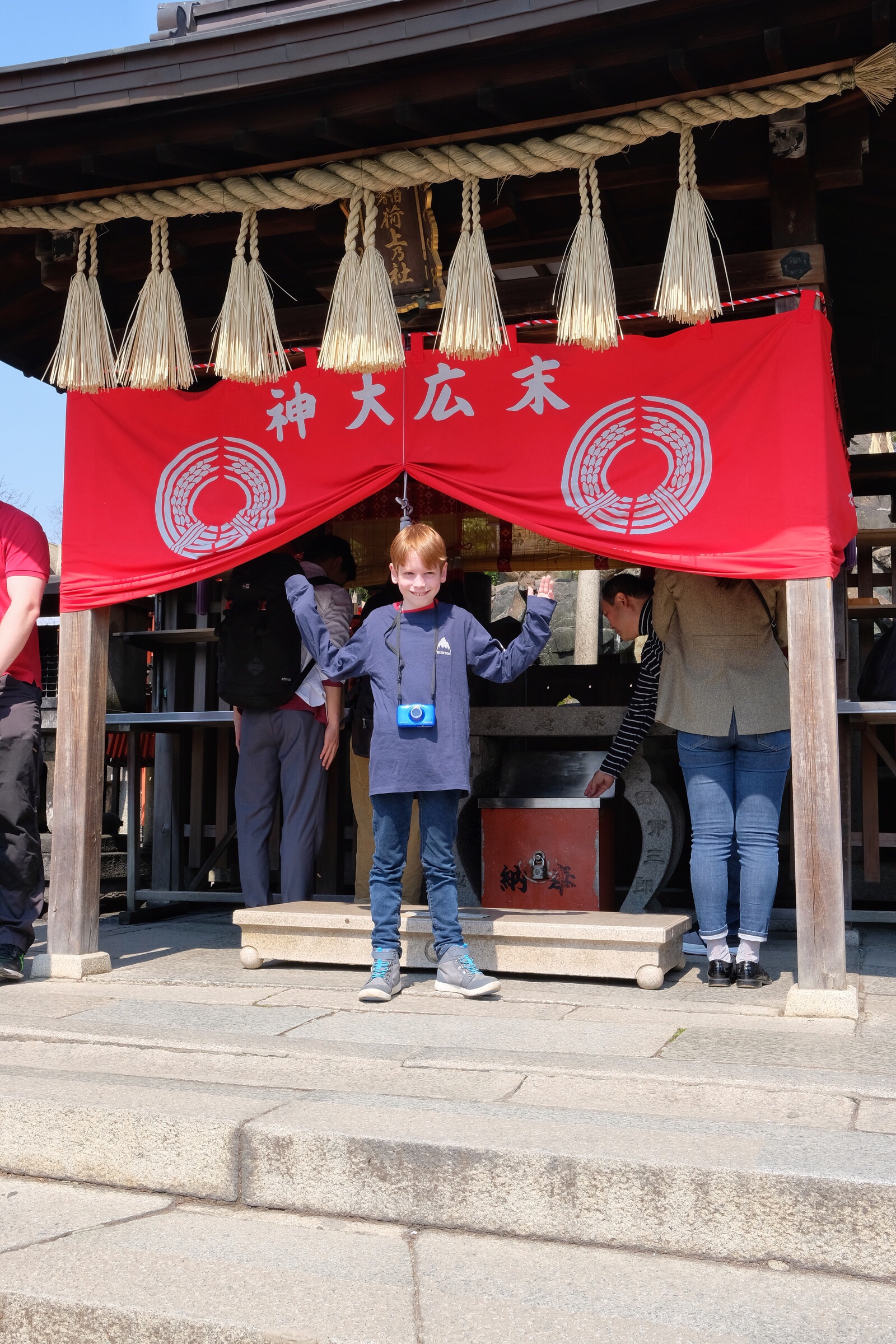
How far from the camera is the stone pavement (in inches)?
99.0

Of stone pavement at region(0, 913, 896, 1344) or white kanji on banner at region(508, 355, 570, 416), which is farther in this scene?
white kanji on banner at region(508, 355, 570, 416)

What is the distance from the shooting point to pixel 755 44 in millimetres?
4199

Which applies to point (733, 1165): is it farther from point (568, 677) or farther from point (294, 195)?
point (568, 677)

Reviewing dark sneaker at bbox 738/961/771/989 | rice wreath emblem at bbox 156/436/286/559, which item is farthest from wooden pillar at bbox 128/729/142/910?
dark sneaker at bbox 738/961/771/989

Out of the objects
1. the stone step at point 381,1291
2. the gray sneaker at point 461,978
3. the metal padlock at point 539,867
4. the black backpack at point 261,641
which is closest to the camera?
the stone step at point 381,1291

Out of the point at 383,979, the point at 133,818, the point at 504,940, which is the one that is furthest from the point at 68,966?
the point at 133,818

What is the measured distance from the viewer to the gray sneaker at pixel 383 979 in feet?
14.9

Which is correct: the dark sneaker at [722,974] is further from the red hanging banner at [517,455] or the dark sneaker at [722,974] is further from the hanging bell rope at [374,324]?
the hanging bell rope at [374,324]

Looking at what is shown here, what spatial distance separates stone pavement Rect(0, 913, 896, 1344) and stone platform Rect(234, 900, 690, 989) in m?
0.76

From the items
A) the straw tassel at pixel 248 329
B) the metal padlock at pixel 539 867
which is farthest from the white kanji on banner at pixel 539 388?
the metal padlock at pixel 539 867

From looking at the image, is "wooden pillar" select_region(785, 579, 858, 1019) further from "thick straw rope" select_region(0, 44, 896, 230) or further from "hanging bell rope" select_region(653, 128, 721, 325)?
"thick straw rope" select_region(0, 44, 896, 230)

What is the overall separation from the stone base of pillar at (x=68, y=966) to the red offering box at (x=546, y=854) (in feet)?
7.08

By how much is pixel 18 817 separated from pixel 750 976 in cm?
333

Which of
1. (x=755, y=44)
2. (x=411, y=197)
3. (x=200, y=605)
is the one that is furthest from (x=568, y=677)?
(x=755, y=44)
